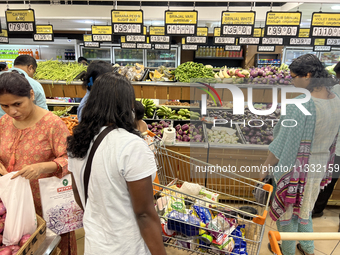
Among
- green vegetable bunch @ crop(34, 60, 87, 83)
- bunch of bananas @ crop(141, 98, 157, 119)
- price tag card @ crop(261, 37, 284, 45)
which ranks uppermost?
price tag card @ crop(261, 37, 284, 45)

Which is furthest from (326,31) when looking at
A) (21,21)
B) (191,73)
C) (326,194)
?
(21,21)

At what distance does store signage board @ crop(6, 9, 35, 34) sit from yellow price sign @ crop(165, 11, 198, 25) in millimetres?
2904

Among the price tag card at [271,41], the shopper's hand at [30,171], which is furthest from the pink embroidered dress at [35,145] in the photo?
the price tag card at [271,41]

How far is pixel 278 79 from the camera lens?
413 centimetres

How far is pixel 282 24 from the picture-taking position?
190 inches

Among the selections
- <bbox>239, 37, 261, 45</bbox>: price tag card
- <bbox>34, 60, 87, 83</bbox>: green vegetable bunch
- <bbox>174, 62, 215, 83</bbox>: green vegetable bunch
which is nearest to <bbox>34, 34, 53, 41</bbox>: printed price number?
<bbox>34, 60, 87, 83</bbox>: green vegetable bunch

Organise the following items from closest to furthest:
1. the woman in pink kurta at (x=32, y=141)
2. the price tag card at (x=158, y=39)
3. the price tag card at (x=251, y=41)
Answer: the woman in pink kurta at (x=32, y=141) < the price tag card at (x=251, y=41) < the price tag card at (x=158, y=39)

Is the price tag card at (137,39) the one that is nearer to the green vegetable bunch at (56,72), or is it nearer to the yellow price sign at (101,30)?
the yellow price sign at (101,30)

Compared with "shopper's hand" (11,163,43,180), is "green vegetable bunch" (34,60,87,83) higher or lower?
higher

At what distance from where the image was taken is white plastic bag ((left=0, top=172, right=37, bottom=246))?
139 centimetres

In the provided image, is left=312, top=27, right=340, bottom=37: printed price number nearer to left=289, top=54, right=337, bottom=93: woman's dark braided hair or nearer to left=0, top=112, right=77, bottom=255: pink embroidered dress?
left=289, top=54, right=337, bottom=93: woman's dark braided hair

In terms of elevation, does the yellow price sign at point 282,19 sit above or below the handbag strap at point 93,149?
above

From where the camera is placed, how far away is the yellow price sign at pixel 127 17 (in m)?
4.88

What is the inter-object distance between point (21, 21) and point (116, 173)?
562 cm
